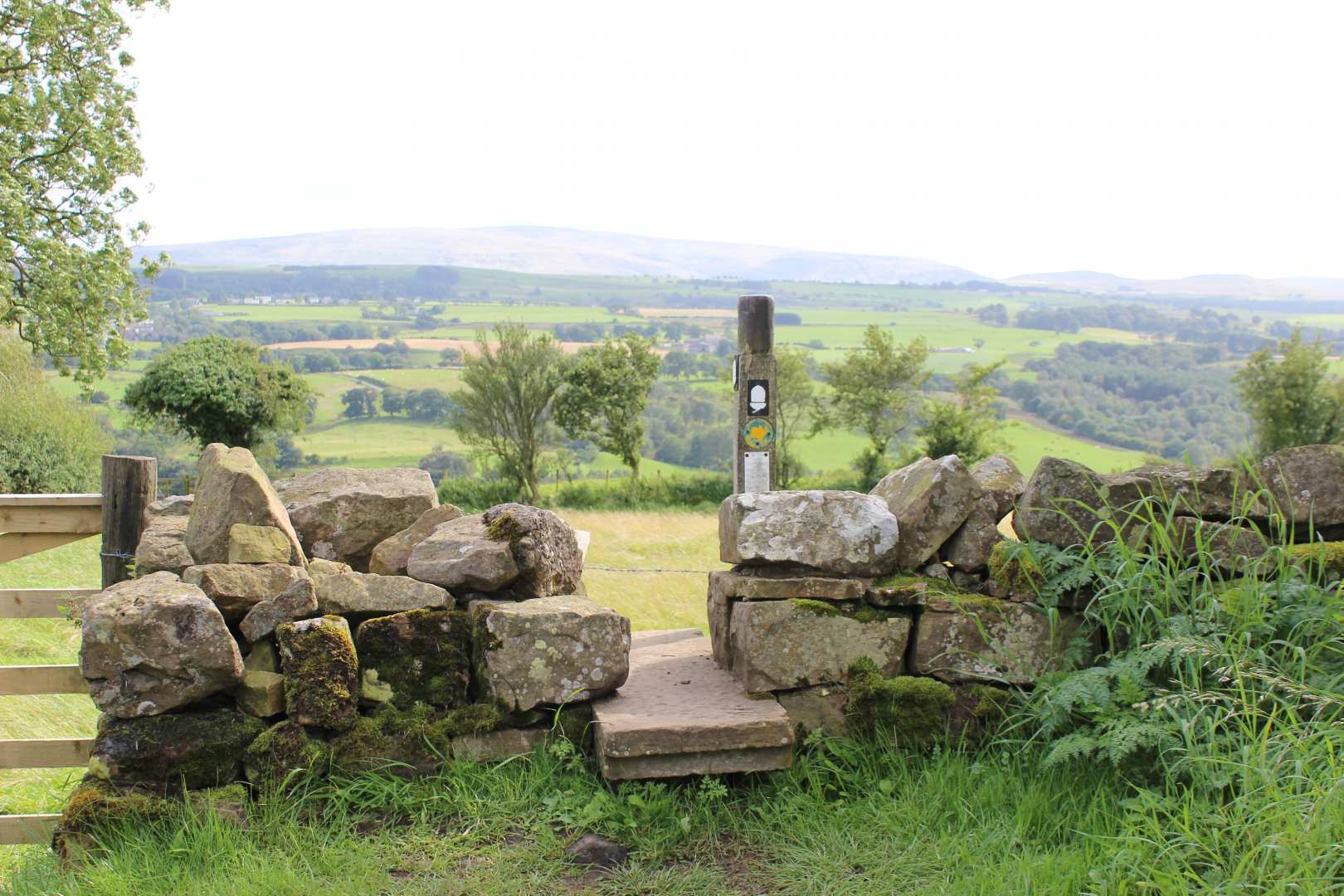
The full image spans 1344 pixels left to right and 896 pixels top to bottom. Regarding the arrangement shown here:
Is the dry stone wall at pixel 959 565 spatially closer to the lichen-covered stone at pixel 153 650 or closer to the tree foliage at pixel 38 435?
the lichen-covered stone at pixel 153 650

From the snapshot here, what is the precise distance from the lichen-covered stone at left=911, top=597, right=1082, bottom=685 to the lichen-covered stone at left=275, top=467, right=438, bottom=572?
8.77 feet

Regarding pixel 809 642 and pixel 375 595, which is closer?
pixel 375 595

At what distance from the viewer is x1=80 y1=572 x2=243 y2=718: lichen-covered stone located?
394 centimetres

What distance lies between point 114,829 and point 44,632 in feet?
28.1

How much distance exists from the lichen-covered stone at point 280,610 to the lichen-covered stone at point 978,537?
120 inches

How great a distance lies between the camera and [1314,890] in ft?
9.12

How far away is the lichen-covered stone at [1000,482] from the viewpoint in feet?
15.7

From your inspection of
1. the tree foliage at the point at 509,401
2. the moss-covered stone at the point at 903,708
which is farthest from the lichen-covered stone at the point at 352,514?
the tree foliage at the point at 509,401

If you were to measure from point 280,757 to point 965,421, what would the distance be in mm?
34577

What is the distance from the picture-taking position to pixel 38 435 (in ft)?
74.3

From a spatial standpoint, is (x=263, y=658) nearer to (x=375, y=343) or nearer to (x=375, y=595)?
(x=375, y=595)

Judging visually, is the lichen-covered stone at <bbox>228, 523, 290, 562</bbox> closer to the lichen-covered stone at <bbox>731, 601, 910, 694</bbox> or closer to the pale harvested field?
the lichen-covered stone at <bbox>731, 601, 910, 694</bbox>

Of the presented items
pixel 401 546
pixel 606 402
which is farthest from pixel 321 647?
pixel 606 402

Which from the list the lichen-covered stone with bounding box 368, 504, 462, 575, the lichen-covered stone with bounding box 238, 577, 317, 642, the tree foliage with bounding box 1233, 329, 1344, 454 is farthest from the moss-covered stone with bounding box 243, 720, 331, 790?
the tree foliage with bounding box 1233, 329, 1344, 454
